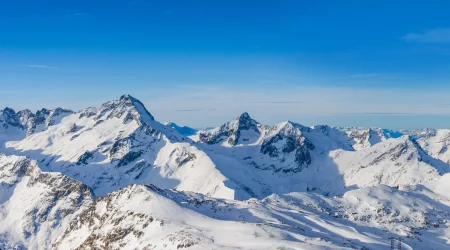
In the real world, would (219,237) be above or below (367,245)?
above

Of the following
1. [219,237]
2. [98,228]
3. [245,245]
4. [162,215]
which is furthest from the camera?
[98,228]

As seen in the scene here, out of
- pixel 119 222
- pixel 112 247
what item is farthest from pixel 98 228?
pixel 112 247

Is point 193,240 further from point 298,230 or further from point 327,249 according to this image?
point 298,230

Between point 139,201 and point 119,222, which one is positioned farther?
point 139,201

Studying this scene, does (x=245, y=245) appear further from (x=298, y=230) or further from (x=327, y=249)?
(x=298, y=230)

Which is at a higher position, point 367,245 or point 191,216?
point 191,216

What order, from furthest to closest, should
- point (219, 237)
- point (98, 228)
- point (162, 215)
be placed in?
1. point (98, 228)
2. point (162, 215)
3. point (219, 237)

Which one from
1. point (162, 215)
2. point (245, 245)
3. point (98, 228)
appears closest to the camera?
point (245, 245)

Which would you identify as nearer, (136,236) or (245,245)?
(245,245)

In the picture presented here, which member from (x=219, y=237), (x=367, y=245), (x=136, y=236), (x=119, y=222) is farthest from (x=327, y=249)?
(x=119, y=222)
